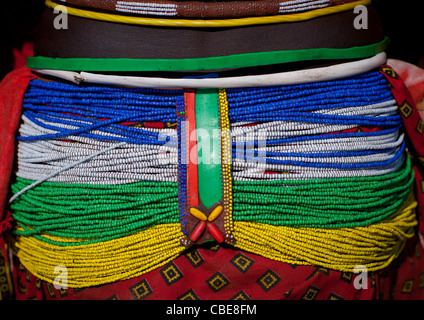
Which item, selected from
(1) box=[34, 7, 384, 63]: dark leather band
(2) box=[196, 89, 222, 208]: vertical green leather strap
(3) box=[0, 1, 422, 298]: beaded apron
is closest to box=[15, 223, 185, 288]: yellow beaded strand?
(3) box=[0, 1, 422, 298]: beaded apron

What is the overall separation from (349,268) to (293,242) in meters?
0.20

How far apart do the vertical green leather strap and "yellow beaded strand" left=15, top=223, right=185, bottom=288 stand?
0.13 meters

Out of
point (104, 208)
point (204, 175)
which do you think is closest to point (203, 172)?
point (204, 175)

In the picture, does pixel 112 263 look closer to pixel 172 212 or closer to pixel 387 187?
pixel 172 212

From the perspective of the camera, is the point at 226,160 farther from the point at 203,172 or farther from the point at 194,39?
the point at 194,39

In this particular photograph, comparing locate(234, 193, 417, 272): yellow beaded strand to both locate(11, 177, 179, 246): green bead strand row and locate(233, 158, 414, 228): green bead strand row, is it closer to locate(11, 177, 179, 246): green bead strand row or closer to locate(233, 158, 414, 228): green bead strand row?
locate(233, 158, 414, 228): green bead strand row

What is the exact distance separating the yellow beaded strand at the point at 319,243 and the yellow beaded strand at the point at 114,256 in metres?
0.20

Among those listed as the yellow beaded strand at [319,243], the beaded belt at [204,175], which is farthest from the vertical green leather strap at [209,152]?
the yellow beaded strand at [319,243]

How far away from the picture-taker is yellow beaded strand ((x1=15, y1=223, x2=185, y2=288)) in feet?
3.16

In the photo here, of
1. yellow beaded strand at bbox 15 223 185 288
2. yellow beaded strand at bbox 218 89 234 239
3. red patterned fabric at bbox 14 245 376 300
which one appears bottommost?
red patterned fabric at bbox 14 245 376 300

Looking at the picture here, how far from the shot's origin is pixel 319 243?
96 centimetres

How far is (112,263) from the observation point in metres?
0.98

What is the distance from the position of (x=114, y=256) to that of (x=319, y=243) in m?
0.57

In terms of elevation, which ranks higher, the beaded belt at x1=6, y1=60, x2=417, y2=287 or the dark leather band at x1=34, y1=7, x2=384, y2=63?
the dark leather band at x1=34, y1=7, x2=384, y2=63
